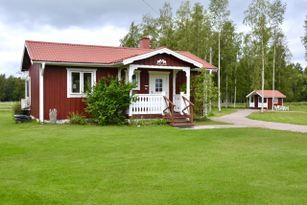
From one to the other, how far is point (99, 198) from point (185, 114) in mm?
12628

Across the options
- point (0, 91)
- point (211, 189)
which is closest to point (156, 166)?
point (211, 189)

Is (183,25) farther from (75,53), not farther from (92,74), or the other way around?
(92,74)

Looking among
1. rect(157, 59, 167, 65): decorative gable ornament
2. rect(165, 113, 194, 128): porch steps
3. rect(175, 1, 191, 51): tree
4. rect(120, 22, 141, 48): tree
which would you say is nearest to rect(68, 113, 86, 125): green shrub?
rect(165, 113, 194, 128): porch steps

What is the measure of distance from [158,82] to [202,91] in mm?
2519

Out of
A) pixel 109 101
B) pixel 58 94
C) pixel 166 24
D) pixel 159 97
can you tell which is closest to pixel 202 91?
pixel 159 97

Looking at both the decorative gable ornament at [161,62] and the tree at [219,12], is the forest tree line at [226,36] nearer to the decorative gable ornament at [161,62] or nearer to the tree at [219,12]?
the tree at [219,12]

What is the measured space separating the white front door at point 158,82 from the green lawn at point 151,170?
22.7 feet

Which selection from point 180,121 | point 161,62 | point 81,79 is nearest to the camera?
point 180,121

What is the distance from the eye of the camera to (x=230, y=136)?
41.3ft

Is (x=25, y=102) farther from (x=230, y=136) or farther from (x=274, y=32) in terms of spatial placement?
(x=274, y=32)

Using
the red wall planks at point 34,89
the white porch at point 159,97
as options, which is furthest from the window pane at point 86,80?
the red wall planks at point 34,89

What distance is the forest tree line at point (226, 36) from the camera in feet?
118

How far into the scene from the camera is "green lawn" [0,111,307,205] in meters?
5.29

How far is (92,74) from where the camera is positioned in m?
17.5
